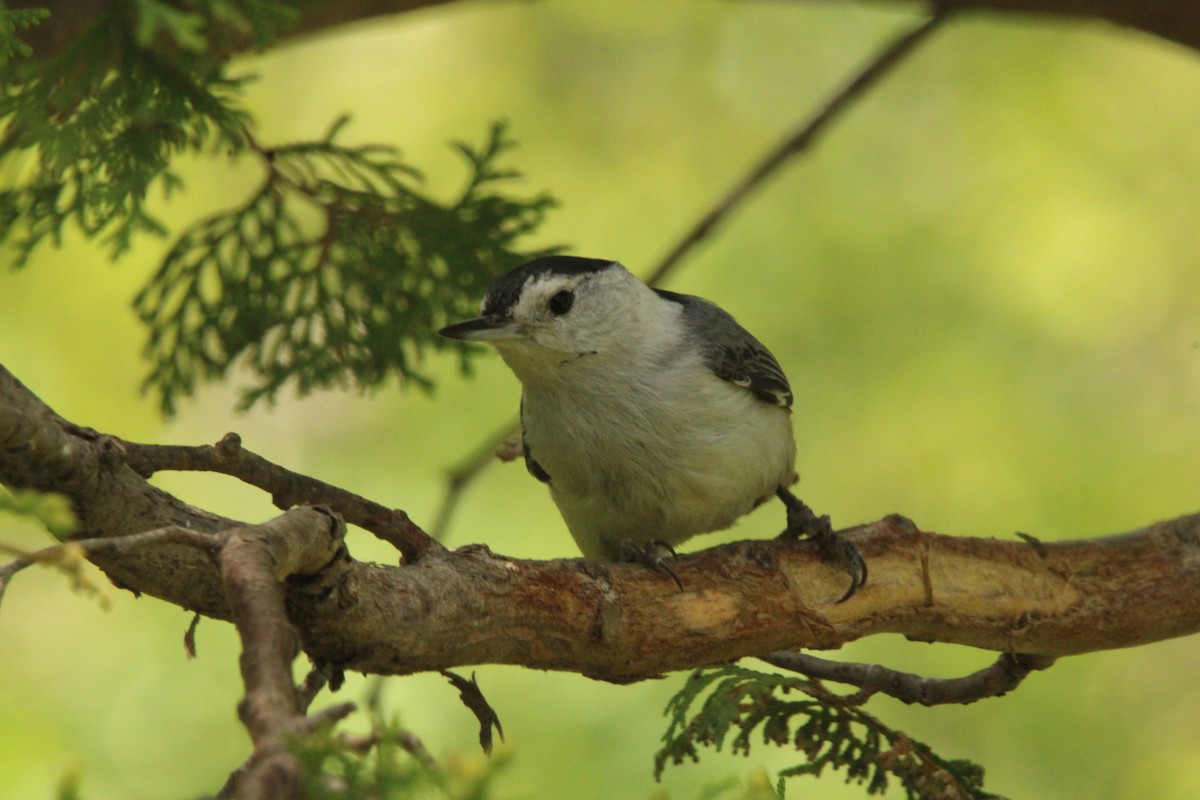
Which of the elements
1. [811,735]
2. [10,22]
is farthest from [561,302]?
[10,22]

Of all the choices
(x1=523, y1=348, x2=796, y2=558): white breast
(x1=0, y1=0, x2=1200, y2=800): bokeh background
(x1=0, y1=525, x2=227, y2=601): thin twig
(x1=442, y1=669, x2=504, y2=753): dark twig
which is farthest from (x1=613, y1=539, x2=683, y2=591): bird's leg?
(x1=0, y1=0, x2=1200, y2=800): bokeh background

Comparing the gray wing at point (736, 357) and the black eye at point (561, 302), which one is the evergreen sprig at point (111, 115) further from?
the gray wing at point (736, 357)

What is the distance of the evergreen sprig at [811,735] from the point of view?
2.61 m

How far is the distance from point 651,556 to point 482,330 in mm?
743

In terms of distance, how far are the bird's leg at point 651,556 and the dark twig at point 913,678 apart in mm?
325

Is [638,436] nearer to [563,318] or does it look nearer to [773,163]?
[563,318]

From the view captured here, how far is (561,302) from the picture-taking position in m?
3.23

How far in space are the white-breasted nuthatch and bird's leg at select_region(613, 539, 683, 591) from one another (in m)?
0.21

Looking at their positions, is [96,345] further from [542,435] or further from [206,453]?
[206,453]

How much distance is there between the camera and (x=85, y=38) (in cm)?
255

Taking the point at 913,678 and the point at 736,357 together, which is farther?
the point at 736,357

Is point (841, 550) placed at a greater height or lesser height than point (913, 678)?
greater

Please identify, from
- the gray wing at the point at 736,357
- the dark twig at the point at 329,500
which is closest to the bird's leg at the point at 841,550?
the gray wing at the point at 736,357

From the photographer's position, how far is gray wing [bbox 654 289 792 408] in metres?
3.37
